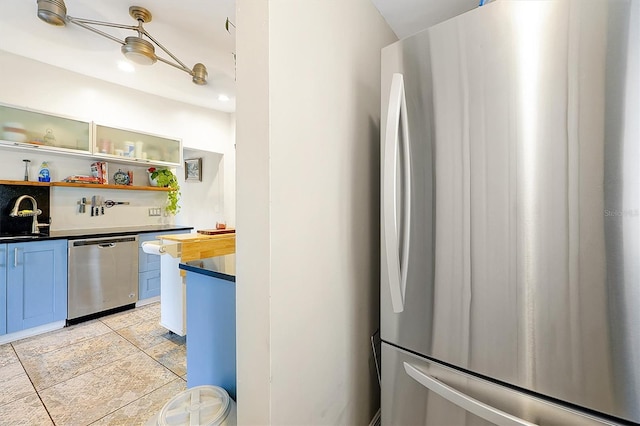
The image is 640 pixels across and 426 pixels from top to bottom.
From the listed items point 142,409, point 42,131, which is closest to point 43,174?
point 42,131

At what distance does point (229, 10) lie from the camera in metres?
1.98


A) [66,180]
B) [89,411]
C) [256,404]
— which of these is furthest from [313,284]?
[66,180]

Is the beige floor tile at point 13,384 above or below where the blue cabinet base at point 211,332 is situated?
below

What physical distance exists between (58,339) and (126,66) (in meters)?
2.72

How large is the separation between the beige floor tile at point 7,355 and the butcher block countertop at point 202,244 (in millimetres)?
1570

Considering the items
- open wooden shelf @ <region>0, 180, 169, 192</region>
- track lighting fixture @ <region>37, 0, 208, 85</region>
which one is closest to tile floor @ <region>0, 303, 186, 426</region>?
open wooden shelf @ <region>0, 180, 169, 192</region>

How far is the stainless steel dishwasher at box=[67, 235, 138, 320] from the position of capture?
9.09 feet

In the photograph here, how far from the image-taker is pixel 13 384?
190cm

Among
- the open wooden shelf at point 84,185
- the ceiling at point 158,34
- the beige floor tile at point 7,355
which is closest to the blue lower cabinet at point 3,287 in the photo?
the beige floor tile at point 7,355

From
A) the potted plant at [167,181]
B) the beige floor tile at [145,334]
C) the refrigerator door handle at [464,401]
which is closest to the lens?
the refrigerator door handle at [464,401]

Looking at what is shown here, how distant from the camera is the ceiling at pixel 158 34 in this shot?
1.64 meters

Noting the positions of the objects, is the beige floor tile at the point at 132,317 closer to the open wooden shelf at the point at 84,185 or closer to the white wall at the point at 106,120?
the white wall at the point at 106,120

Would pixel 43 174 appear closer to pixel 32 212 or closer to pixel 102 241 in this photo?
pixel 32 212

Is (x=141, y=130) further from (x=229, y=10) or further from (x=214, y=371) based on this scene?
(x=214, y=371)
